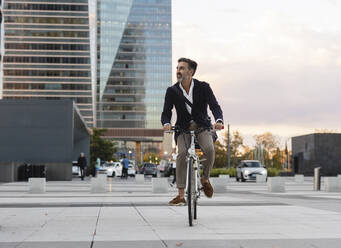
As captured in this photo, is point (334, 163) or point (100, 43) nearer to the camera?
point (334, 163)

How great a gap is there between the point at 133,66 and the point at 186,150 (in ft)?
596

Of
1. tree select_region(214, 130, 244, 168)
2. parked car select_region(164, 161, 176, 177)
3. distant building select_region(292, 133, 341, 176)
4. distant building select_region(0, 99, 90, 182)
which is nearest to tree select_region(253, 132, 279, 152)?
tree select_region(214, 130, 244, 168)

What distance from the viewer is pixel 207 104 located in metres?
7.30


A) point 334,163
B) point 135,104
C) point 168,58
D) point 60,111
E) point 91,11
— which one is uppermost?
point 91,11

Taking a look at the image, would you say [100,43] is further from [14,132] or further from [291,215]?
[291,215]

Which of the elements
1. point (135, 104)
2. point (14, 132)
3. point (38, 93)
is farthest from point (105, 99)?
point (14, 132)

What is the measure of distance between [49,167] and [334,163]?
116ft

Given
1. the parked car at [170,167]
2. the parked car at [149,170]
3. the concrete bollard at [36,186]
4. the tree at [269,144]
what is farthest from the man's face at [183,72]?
the tree at [269,144]

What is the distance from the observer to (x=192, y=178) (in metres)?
Answer: 6.87

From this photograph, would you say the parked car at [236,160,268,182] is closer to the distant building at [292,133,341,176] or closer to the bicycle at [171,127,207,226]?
the distant building at [292,133,341,176]

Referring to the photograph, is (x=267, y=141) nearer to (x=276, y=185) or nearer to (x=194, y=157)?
(x=276, y=185)

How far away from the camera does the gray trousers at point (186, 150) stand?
7188mm

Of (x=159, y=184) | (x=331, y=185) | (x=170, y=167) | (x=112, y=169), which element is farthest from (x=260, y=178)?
(x=112, y=169)

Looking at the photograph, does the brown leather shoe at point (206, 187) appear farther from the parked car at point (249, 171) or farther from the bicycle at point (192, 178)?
the parked car at point (249, 171)
